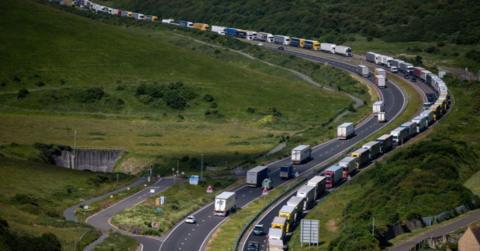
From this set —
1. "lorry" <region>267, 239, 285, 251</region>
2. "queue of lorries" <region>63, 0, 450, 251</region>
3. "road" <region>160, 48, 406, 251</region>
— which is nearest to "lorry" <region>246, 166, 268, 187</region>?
"queue of lorries" <region>63, 0, 450, 251</region>

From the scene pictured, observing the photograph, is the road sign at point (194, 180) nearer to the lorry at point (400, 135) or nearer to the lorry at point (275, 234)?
the lorry at point (275, 234)

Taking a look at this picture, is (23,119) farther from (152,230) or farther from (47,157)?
(152,230)

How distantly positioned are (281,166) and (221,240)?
42161 mm

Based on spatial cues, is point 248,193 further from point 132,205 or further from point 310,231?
point 310,231

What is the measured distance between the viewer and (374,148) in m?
150

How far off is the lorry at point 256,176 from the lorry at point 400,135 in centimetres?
2927

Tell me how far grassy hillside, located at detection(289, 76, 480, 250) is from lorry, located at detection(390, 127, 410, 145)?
6.85 metres

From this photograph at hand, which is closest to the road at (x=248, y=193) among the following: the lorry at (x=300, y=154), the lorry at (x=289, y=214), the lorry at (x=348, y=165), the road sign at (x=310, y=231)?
the lorry at (x=300, y=154)

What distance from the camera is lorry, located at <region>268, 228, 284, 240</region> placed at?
4050 inches

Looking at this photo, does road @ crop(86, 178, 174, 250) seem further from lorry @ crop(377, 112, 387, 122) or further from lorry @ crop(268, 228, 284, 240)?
lorry @ crop(377, 112, 387, 122)

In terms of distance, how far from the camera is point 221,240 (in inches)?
4242

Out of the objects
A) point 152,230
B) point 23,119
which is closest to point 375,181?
point 152,230

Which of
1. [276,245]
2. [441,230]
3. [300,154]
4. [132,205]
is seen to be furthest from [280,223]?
[300,154]

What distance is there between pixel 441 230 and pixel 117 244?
31184 mm
